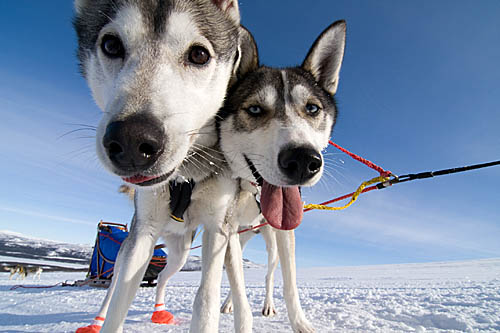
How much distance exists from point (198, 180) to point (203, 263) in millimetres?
584

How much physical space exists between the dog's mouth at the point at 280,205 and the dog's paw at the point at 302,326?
3.31 ft

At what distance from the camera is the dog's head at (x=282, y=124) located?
5.59ft

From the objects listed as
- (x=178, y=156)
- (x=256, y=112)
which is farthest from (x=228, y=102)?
(x=178, y=156)

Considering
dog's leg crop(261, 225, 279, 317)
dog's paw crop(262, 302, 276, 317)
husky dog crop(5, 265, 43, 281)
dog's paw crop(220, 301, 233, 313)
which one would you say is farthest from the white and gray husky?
husky dog crop(5, 265, 43, 281)

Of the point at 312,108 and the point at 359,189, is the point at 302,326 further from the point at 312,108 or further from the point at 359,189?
the point at 312,108

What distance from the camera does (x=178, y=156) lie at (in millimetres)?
1203

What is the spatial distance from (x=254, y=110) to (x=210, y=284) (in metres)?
1.33

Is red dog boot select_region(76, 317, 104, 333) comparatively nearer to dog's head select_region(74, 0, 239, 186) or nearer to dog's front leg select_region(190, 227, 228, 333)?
dog's front leg select_region(190, 227, 228, 333)

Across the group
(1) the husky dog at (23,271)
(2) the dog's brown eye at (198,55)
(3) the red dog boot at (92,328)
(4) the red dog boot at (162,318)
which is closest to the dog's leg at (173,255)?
(4) the red dog boot at (162,318)

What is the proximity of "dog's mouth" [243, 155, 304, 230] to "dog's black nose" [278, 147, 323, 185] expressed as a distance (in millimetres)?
351

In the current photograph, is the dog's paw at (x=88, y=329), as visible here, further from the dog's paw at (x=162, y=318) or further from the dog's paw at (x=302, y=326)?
the dog's paw at (x=302, y=326)

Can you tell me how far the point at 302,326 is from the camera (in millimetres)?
2355

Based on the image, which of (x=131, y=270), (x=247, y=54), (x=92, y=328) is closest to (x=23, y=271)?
(x=92, y=328)

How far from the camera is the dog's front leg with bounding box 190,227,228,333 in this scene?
168 cm
